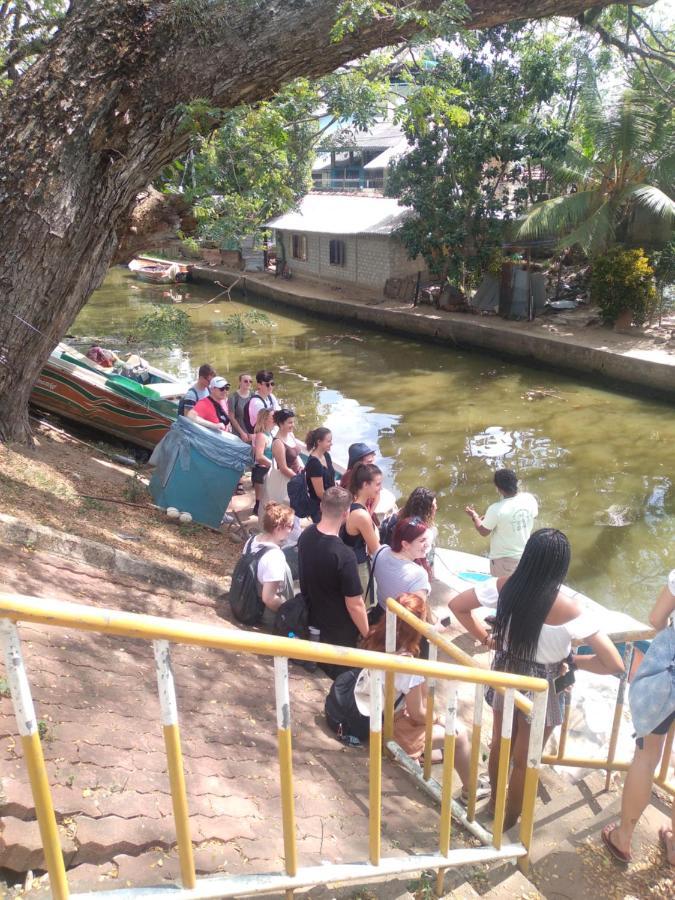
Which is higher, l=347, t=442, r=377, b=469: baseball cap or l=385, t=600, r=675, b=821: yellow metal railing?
l=347, t=442, r=377, b=469: baseball cap

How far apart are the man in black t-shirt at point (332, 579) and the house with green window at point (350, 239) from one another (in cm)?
1740

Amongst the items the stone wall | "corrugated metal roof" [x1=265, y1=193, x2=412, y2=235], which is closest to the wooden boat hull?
"corrugated metal roof" [x1=265, y1=193, x2=412, y2=235]

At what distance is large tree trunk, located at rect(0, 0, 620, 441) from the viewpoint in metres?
5.25

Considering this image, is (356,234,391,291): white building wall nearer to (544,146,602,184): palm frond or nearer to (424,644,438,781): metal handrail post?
(544,146,602,184): palm frond

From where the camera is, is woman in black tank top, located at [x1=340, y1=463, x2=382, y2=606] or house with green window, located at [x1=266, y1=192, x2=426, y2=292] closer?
woman in black tank top, located at [x1=340, y1=463, x2=382, y2=606]

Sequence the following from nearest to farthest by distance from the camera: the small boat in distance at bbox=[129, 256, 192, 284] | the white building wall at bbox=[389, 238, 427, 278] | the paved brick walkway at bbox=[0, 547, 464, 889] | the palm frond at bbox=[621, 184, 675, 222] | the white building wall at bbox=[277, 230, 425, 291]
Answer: the paved brick walkway at bbox=[0, 547, 464, 889]
the palm frond at bbox=[621, 184, 675, 222]
the white building wall at bbox=[389, 238, 427, 278]
the white building wall at bbox=[277, 230, 425, 291]
the small boat in distance at bbox=[129, 256, 192, 284]

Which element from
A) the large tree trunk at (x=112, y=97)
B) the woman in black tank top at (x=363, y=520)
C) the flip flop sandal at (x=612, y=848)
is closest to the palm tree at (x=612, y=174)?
the large tree trunk at (x=112, y=97)

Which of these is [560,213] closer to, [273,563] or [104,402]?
[104,402]

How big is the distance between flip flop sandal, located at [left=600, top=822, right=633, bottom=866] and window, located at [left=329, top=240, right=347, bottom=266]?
2302 cm

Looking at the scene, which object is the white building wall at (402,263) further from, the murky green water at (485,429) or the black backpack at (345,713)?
the black backpack at (345,713)

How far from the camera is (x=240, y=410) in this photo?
796 centimetres

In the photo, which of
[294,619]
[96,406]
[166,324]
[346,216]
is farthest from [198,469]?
[346,216]

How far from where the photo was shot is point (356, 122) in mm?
6074

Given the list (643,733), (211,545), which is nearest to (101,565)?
(211,545)
